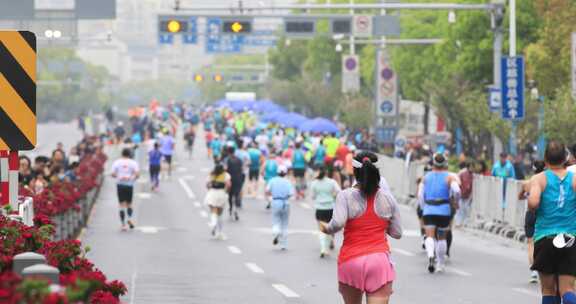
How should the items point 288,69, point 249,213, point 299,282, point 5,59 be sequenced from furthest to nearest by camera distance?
point 288,69 → point 249,213 → point 299,282 → point 5,59

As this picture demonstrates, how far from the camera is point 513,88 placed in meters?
37.1

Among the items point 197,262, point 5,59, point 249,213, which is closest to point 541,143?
point 249,213

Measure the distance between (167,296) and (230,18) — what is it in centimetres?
2590

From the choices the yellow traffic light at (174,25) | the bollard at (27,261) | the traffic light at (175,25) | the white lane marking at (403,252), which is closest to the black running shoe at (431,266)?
the white lane marking at (403,252)

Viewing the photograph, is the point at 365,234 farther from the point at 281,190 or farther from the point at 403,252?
the point at 281,190

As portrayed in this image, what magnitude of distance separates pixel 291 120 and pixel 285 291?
62.2m

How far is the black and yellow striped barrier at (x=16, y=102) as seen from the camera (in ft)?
40.9

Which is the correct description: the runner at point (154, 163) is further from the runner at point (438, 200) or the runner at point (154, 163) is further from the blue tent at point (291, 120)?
the blue tent at point (291, 120)

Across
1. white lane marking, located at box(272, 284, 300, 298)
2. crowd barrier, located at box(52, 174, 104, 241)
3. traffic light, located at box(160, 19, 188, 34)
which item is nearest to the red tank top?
white lane marking, located at box(272, 284, 300, 298)

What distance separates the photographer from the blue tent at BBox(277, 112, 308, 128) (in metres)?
79.5

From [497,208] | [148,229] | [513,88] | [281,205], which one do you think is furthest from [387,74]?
[281,205]

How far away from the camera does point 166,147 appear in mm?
54469

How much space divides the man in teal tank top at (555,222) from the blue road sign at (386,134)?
41.4 meters

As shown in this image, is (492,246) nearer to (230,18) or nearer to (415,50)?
(230,18)
